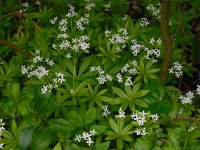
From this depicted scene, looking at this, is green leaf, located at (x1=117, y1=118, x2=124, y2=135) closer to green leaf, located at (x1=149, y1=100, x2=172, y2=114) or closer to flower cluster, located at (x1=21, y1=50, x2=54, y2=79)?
green leaf, located at (x1=149, y1=100, x2=172, y2=114)

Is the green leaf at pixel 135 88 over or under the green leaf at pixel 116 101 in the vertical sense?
over

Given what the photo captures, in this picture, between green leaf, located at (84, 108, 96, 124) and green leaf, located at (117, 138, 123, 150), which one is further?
green leaf, located at (84, 108, 96, 124)

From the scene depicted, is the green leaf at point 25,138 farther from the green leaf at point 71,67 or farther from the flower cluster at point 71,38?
the flower cluster at point 71,38

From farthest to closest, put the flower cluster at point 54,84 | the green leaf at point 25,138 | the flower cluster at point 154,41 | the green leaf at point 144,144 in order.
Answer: the flower cluster at point 154,41 < the flower cluster at point 54,84 < the green leaf at point 144,144 < the green leaf at point 25,138

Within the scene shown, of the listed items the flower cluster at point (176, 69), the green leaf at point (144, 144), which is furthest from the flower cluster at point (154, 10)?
the green leaf at point (144, 144)

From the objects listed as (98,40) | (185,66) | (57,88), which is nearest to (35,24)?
(98,40)

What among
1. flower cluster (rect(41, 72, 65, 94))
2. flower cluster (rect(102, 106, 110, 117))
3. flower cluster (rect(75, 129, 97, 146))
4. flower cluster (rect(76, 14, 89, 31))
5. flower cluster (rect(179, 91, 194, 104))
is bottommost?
flower cluster (rect(75, 129, 97, 146))

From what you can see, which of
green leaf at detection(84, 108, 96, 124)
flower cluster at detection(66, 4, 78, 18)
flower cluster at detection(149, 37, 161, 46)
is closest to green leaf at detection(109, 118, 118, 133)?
green leaf at detection(84, 108, 96, 124)

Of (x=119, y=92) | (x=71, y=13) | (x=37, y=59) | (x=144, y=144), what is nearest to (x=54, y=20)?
(x=71, y=13)
